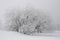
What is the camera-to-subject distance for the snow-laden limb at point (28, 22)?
1.13 m

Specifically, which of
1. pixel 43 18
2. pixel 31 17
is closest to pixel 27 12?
pixel 31 17

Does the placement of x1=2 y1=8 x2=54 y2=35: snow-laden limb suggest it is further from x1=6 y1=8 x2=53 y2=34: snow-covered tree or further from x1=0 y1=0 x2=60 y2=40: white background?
x1=0 y1=0 x2=60 y2=40: white background

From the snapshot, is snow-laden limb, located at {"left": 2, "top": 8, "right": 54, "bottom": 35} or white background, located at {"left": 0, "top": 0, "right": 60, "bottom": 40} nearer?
snow-laden limb, located at {"left": 2, "top": 8, "right": 54, "bottom": 35}

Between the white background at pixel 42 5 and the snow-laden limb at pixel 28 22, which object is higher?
the white background at pixel 42 5

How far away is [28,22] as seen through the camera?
1161 mm

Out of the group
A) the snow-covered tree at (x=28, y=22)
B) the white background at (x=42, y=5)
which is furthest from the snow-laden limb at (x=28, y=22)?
the white background at (x=42, y=5)

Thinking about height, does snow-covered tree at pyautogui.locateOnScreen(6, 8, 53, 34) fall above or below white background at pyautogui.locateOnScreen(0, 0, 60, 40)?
below

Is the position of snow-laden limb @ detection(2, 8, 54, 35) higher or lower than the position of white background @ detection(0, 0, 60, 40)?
lower

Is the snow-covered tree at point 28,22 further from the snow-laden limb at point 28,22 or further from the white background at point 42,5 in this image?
the white background at point 42,5

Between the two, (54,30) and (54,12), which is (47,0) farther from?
(54,30)

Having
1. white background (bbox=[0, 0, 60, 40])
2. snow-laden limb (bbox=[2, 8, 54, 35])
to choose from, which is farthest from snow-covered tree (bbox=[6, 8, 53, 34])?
white background (bbox=[0, 0, 60, 40])

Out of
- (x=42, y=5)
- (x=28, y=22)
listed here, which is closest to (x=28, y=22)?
(x=28, y=22)

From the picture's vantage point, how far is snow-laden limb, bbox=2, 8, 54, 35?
44.6 inches

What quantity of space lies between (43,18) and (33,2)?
1.15ft
